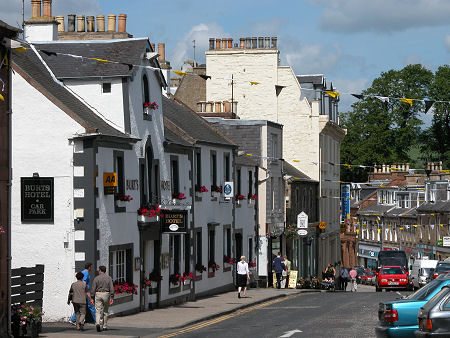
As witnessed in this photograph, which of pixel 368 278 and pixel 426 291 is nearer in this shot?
pixel 426 291

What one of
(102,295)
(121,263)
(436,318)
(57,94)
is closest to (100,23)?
(57,94)

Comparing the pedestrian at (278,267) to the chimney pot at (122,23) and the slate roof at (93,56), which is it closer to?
the chimney pot at (122,23)

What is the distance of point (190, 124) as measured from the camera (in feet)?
140

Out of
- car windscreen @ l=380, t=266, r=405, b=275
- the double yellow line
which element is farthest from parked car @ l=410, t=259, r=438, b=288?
the double yellow line

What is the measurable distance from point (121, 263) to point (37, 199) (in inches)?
148

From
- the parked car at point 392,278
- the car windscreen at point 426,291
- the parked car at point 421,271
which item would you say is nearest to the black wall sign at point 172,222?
the car windscreen at point 426,291

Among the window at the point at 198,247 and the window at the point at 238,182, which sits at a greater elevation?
the window at the point at 238,182

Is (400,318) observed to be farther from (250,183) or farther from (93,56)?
(250,183)

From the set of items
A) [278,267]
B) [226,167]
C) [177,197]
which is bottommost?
[278,267]

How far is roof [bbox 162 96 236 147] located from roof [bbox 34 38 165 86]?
273 inches

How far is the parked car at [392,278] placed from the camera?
59000mm

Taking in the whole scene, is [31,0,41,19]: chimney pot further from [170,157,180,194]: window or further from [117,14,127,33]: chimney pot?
[170,157,180,194]: window

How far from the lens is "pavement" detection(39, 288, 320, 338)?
81.0ft

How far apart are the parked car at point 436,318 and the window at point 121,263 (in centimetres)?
1344
